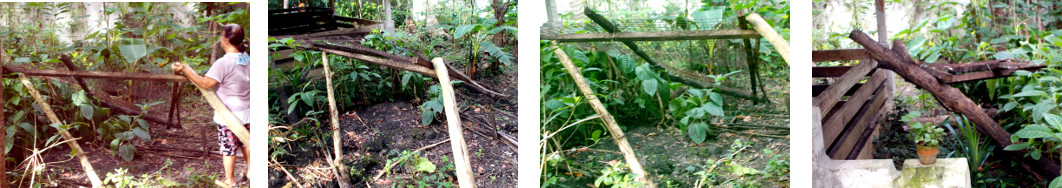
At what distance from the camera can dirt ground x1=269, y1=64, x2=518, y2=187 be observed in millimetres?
1770

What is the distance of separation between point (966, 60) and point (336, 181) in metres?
2.55

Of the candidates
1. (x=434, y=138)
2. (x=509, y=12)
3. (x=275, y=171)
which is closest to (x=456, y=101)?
(x=434, y=138)

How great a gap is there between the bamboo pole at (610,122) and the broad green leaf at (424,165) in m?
0.53

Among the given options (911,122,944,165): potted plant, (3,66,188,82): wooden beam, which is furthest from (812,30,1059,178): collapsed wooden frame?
(3,66,188,82): wooden beam

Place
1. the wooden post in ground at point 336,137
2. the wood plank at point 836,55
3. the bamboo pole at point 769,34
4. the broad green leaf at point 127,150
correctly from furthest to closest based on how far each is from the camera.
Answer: the wood plank at point 836,55, the broad green leaf at point 127,150, the wooden post in ground at point 336,137, the bamboo pole at point 769,34

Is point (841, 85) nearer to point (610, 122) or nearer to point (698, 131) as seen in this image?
point (698, 131)

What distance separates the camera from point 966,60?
2.34 meters

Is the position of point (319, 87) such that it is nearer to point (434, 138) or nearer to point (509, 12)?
point (434, 138)

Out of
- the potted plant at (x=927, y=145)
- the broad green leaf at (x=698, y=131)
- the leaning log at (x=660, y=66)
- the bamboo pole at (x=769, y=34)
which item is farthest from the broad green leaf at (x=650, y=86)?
the potted plant at (x=927, y=145)

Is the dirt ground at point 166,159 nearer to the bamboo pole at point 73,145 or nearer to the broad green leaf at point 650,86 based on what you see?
the bamboo pole at point 73,145

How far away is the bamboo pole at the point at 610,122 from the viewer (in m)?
1.76

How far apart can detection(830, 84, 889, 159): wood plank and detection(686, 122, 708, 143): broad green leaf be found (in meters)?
0.53

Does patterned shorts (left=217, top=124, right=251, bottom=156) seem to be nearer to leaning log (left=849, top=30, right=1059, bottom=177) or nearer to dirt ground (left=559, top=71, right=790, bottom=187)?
dirt ground (left=559, top=71, right=790, bottom=187)

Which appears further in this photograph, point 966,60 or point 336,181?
point 966,60
